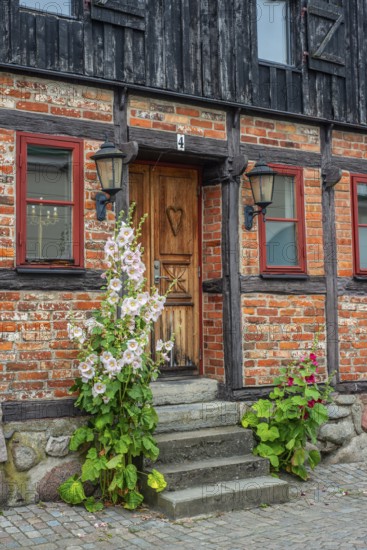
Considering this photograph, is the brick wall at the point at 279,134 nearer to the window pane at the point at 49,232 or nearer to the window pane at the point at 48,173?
the window pane at the point at 48,173

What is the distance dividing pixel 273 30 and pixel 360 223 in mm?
2299

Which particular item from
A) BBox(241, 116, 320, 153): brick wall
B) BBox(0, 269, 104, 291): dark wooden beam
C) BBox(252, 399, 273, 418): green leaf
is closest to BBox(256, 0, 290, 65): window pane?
BBox(241, 116, 320, 153): brick wall

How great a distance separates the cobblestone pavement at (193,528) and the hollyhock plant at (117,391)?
0.67 ft

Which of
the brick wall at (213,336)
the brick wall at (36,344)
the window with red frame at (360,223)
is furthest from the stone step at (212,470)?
the window with red frame at (360,223)

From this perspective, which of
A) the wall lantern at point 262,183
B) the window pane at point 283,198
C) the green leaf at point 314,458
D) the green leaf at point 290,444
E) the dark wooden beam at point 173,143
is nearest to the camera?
the green leaf at point 290,444

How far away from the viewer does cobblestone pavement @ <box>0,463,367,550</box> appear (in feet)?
16.3

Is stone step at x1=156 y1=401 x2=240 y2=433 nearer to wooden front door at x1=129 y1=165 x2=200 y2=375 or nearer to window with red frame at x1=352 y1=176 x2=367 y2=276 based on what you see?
wooden front door at x1=129 y1=165 x2=200 y2=375

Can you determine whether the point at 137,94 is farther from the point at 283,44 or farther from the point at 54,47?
the point at 283,44

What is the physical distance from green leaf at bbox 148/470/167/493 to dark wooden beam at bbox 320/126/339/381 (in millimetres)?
2657

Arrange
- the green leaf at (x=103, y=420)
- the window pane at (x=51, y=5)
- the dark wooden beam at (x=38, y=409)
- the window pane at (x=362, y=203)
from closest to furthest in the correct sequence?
the green leaf at (x=103, y=420) → the dark wooden beam at (x=38, y=409) → the window pane at (x=51, y=5) → the window pane at (x=362, y=203)

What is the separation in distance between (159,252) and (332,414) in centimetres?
246

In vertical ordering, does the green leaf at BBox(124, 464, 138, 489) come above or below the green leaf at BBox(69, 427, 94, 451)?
below

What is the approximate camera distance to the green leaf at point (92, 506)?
5582 mm

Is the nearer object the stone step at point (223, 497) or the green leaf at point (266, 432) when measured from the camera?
the stone step at point (223, 497)
